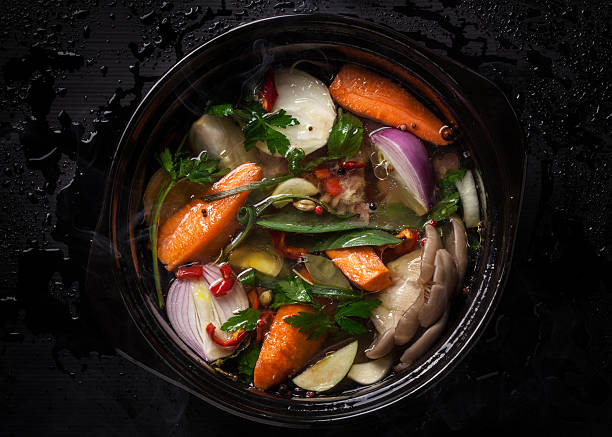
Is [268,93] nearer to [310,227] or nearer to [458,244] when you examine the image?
[310,227]

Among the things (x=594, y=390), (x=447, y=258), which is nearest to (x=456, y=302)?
(x=447, y=258)

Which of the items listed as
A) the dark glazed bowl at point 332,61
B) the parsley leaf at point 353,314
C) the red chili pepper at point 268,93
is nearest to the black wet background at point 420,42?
the dark glazed bowl at point 332,61

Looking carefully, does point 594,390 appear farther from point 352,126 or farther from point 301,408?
point 352,126

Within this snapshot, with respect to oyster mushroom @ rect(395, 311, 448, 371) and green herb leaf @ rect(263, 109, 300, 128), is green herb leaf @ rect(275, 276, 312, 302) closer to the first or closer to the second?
oyster mushroom @ rect(395, 311, 448, 371)

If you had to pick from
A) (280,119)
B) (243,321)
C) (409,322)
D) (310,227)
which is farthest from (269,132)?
(409,322)

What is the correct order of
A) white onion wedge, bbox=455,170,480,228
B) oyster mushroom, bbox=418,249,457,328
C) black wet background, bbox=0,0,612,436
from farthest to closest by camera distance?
black wet background, bbox=0,0,612,436 → white onion wedge, bbox=455,170,480,228 → oyster mushroom, bbox=418,249,457,328

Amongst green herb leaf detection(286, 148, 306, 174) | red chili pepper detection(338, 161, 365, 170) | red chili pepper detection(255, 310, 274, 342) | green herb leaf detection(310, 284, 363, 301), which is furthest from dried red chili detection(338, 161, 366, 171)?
red chili pepper detection(255, 310, 274, 342)
